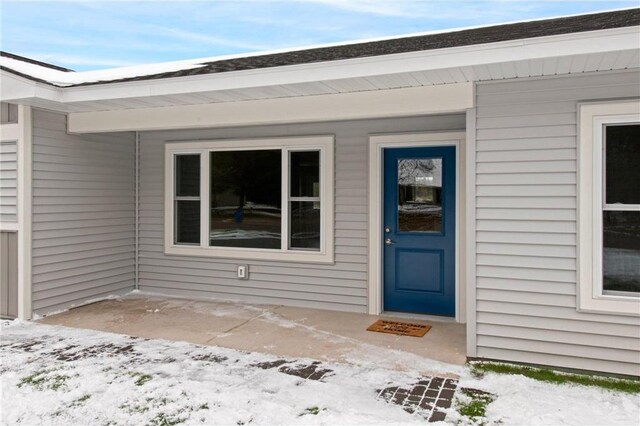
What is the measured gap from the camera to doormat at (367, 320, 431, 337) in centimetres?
485

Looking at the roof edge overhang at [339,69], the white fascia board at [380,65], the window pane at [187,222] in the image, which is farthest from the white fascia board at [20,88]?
the window pane at [187,222]

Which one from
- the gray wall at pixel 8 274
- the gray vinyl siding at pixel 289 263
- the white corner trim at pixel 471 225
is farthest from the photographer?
the gray vinyl siding at pixel 289 263

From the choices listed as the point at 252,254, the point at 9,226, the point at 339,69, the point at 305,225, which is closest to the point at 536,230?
the point at 339,69

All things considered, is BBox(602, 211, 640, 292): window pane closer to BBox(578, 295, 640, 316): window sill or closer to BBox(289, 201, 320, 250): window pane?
BBox(578, 295, 640, 316): window sill

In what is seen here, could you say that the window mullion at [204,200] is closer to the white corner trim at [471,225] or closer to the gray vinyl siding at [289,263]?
the gray vinyl siding at [289,263]

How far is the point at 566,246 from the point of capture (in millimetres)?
3805

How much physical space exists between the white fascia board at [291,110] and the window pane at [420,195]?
1240mm

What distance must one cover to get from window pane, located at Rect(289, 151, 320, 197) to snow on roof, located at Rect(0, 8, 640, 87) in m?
1.15

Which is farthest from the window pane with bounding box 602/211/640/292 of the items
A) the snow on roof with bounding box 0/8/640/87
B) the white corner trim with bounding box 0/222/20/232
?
the white corner trim with bounding box 0/222/20/232

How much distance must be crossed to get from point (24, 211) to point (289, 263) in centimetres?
294

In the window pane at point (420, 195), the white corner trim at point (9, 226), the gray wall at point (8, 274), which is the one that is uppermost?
the window pane at point (420, 195)

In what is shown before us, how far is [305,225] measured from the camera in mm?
6027

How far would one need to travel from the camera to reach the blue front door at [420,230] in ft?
17.8

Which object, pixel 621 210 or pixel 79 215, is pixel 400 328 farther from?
pixel 79 215
